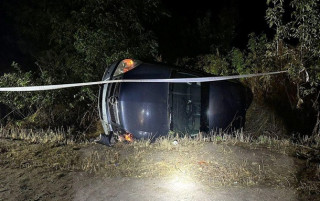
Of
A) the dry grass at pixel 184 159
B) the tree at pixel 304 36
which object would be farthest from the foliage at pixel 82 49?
the tree at pixel 304 36

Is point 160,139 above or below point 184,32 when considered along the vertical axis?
below

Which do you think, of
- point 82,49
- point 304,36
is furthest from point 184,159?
point 82,49

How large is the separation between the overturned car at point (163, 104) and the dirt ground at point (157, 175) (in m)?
0.49

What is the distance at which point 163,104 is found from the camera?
5.44 m

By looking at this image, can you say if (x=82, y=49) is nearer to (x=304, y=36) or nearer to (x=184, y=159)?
(x=184, y=159)

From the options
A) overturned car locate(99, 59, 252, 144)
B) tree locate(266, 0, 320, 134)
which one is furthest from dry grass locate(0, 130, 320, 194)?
tree locate(266, 0, 320, 134)

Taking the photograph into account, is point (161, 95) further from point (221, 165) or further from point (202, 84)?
point (221, 165)

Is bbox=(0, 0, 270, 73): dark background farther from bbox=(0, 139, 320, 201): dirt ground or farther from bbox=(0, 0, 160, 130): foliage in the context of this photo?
bbox=(0, 139, 320, 201): dirt ground

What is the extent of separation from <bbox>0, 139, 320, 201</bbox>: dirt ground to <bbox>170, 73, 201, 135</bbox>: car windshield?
713mm

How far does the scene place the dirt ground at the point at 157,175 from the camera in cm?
359

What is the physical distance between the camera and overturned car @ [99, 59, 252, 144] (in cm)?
538

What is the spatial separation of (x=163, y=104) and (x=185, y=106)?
1.93 ft

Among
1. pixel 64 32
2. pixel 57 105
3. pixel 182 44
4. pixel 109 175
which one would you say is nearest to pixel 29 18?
pixel 64 32

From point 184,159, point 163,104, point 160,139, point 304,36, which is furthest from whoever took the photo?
point 304,36
